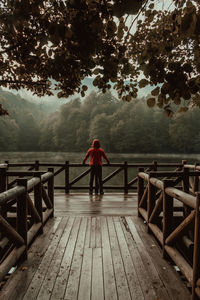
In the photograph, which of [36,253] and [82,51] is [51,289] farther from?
[82,51]

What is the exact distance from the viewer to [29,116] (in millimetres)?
98375

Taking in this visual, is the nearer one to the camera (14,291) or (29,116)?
(14,291)

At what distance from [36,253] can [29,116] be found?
9995 centimetres

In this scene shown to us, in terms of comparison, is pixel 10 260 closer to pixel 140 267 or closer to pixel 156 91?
pixel 140 267

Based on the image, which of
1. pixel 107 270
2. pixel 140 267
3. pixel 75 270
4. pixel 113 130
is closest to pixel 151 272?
pixel 140 267

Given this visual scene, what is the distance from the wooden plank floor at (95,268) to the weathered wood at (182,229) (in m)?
0.38

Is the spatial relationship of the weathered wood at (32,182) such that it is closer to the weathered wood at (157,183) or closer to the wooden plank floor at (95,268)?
the wooden plank floor at (95,268)

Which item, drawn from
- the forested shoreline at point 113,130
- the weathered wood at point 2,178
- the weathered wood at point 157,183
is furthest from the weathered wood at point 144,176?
the forested shoreline at point 113,130

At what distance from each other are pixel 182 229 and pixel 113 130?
2507 inches

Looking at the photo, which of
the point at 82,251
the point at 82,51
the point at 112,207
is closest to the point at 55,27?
the point at 82,51

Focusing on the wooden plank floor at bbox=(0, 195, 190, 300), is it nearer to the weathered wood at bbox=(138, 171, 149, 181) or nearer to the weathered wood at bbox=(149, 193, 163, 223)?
the weathered wood at bbox=(149, 193, 163, 223)

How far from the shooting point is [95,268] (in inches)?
133

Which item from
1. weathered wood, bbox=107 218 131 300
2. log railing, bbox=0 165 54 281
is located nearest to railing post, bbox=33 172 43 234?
log railing, bbox=0 165 54 281

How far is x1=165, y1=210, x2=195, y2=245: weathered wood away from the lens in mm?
2763
